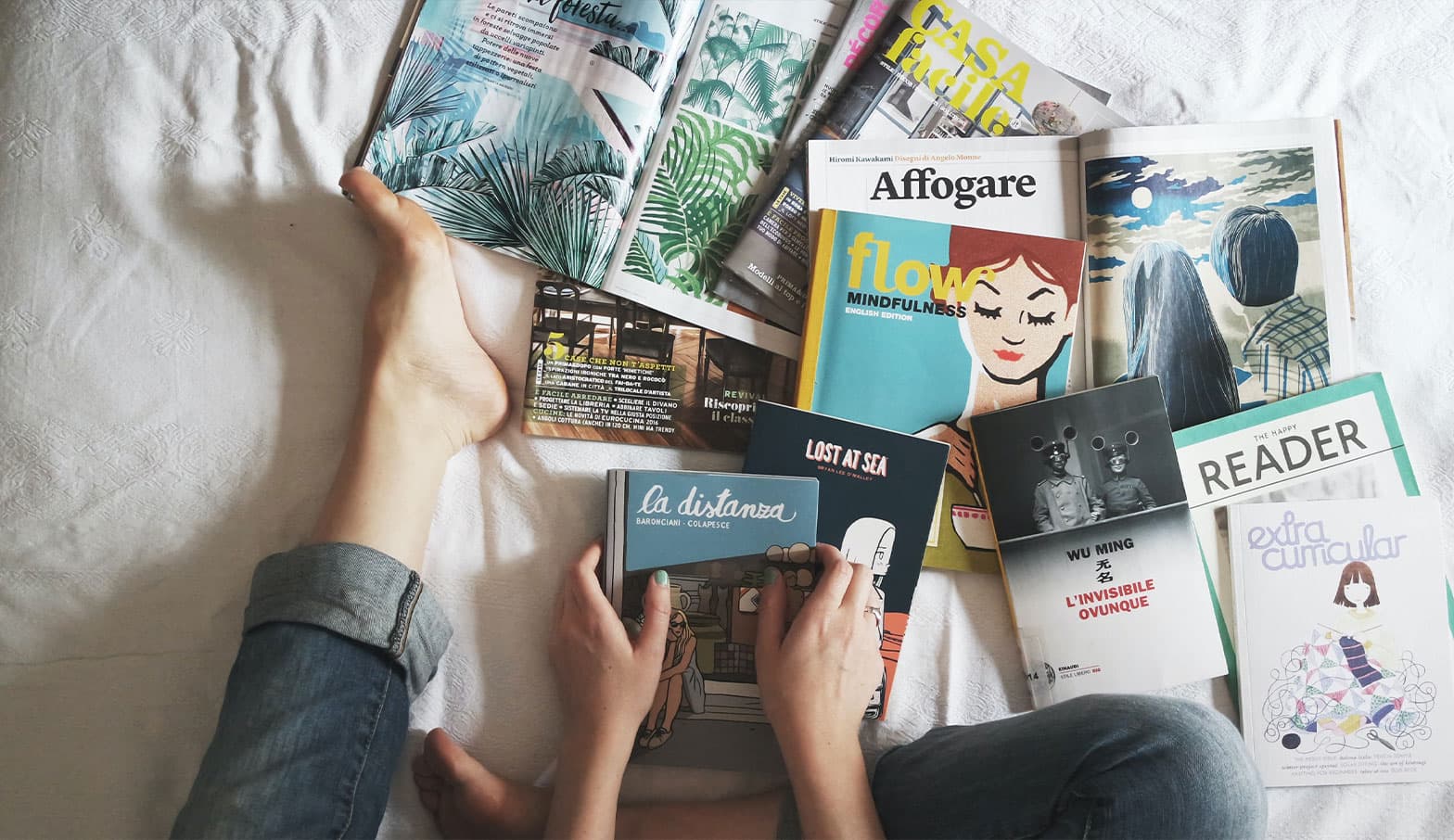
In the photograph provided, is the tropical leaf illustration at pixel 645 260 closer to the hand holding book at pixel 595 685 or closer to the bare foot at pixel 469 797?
the hand holding book at pixel 595 685

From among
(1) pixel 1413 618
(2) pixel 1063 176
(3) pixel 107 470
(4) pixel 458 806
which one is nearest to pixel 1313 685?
(1) pixel 1413 618

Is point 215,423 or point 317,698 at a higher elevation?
point 215,423

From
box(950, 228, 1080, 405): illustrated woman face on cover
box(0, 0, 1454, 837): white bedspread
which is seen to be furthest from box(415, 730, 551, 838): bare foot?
box(950, 228, 1080, 405): illustrated woman face on cover

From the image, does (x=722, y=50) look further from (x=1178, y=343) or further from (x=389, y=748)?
(x=389, y=748)

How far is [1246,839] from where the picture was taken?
2.12ft

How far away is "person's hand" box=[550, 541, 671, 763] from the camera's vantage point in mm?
705

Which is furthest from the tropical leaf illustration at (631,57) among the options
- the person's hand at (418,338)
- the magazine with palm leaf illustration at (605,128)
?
the person's hand at (418,338)

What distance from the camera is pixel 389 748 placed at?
2.18ft

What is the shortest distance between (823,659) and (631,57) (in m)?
0.58

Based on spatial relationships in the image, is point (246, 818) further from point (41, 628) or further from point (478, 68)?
point (478, 68)

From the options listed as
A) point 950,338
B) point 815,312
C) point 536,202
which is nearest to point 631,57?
point 536,202

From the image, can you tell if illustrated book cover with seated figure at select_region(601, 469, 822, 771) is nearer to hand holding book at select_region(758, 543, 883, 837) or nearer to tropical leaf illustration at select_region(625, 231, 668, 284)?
hand holding book at select_region(758, 543, 883, 837)

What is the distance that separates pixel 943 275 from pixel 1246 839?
0.52 meters

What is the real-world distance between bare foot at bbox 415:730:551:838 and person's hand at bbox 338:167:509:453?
0.85ft
